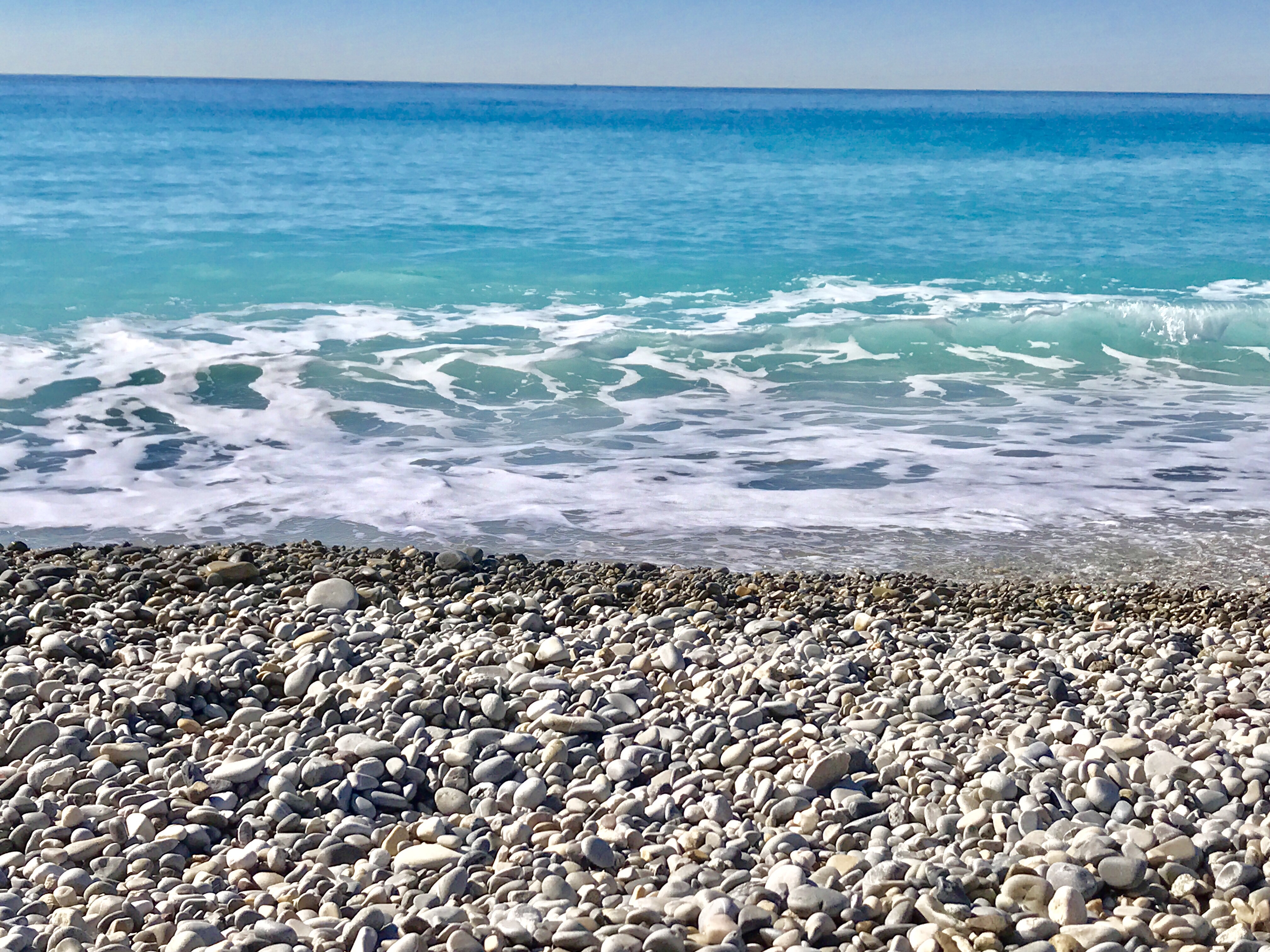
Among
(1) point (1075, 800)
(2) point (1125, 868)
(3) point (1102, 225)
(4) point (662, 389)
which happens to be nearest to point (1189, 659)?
(1) point (1075, 800)

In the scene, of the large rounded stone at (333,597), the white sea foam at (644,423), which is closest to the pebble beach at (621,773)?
the large rounded stone at (333,597)

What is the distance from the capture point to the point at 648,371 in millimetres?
12703

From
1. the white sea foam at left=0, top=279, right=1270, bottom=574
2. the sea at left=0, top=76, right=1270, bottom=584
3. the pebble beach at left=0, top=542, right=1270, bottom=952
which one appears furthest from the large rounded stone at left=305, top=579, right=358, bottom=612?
the white sea foam at left=0, top=279, right=1270, bottom=574

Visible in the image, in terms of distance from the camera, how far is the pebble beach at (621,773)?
3.07 m

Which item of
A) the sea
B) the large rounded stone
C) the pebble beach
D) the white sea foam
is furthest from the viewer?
the white sea foam

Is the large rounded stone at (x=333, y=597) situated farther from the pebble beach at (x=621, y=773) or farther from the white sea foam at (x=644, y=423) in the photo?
the white sea foam at (x=644, y=423)

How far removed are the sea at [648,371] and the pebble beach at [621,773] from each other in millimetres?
1775

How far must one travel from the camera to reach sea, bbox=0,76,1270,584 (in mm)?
7684

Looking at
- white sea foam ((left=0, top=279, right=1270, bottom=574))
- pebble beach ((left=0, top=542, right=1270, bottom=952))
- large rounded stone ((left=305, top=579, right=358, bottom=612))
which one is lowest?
white sea foam ((left=0, top=279, right=1270, bottom=574))

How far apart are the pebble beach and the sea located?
1775 mm

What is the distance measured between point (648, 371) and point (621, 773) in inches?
358

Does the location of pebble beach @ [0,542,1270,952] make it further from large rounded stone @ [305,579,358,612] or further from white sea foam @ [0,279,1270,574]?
white sea foam @ [0,279,1270,574]

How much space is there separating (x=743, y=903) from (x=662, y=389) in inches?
356

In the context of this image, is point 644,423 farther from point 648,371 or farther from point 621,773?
point 621,773
